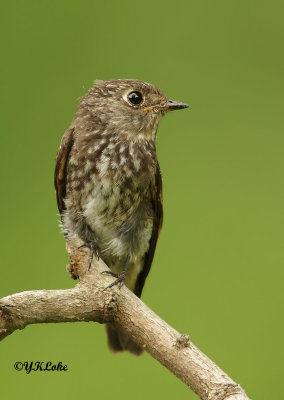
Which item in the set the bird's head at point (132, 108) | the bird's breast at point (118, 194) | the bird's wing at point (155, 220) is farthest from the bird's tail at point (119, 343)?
the bird's head at point (132, 108)

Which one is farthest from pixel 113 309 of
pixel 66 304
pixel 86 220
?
pixel 86 220

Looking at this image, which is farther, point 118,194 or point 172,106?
point 172,106

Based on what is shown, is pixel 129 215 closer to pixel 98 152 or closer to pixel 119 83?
pixel 98 152

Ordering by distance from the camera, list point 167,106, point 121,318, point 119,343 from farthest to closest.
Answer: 1. point 119,343
2. point 167,106
3. point 121,318

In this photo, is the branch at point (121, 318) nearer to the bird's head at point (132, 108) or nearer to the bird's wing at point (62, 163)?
the bird's wing at point (62, 163)

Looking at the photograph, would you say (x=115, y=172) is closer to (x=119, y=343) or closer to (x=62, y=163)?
(x=62, y=163)

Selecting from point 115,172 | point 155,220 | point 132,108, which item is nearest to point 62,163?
point 115,172

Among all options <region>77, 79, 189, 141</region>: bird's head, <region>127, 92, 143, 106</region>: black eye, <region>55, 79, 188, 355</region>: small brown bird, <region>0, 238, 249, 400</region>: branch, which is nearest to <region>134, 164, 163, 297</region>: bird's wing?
<region>55, 79, 188, 355</region>: small brown bird

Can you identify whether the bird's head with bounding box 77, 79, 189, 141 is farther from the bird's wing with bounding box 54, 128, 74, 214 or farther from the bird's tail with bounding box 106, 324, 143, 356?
the bird's tail with bounding box 106, 324, 143, 356
